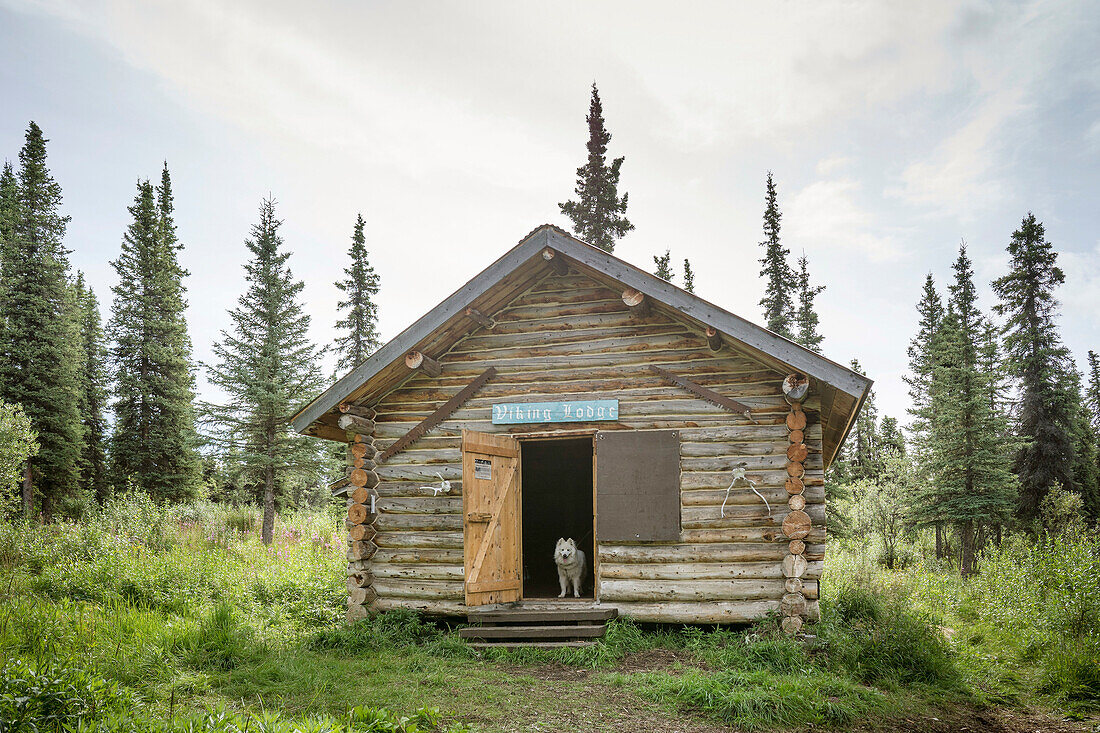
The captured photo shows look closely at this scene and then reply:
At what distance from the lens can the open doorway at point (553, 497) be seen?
1440 centimetres

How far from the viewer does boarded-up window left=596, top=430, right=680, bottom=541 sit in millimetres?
8758

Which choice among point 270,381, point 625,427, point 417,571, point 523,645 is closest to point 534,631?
point 523,645

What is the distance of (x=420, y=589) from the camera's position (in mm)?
9438

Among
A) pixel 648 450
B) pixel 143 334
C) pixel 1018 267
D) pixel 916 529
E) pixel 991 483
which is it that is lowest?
pixel 916 529

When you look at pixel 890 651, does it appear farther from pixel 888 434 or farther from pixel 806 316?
pixel 888 434

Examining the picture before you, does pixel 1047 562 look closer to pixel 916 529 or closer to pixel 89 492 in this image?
pixel 916 529

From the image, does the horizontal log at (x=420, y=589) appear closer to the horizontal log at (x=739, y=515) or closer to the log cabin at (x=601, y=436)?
the log cabin at (x=601, y=436)

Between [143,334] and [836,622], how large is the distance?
28.5m

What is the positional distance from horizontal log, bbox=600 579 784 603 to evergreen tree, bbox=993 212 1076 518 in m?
25.2

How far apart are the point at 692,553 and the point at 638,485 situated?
3.63ft

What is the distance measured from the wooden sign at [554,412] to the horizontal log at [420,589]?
2.38 metres

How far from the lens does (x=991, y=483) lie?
2220 cm

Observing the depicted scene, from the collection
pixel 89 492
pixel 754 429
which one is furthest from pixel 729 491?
pixel 89 492

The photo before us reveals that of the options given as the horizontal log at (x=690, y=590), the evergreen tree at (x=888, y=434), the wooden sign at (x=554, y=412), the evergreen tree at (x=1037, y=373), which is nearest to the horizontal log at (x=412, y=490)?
the wooden sign at (x=554, y=412)
